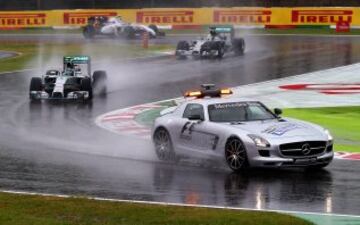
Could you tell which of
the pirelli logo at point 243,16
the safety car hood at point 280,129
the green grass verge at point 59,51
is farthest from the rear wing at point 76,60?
the pirelli logo at point 243,16

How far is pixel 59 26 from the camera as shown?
70.8 metres

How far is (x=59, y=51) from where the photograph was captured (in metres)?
50.1

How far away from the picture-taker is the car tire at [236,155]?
594 inches

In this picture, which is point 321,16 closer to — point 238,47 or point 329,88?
point 238,47

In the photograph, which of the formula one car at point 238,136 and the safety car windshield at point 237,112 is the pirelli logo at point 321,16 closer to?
the formula one car at point 238,136

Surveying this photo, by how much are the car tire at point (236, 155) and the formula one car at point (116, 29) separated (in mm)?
43563

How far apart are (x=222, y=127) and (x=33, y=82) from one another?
14302 millimetres

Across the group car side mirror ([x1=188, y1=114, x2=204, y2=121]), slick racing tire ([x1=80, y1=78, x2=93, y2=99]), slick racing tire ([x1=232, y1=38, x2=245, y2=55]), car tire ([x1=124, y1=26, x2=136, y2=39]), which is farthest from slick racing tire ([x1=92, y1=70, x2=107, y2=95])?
car tire ([x1=124, y1=26, x2=136, y2=39])

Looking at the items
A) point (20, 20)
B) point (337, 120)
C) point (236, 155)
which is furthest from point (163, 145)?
point (20, 20)

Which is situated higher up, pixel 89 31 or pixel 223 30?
pixel 223 30

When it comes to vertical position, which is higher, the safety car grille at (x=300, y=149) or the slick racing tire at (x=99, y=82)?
the safety car grille at (x=300, y=149)

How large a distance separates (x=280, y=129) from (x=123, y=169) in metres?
2.96

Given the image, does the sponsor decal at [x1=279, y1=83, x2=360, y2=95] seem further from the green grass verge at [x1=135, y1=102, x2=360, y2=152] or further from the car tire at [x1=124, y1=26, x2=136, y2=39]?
the car tire at [x1=124, y1=26, x2=136, y2=39]

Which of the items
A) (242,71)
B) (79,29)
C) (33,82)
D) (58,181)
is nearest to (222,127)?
(58,181)
